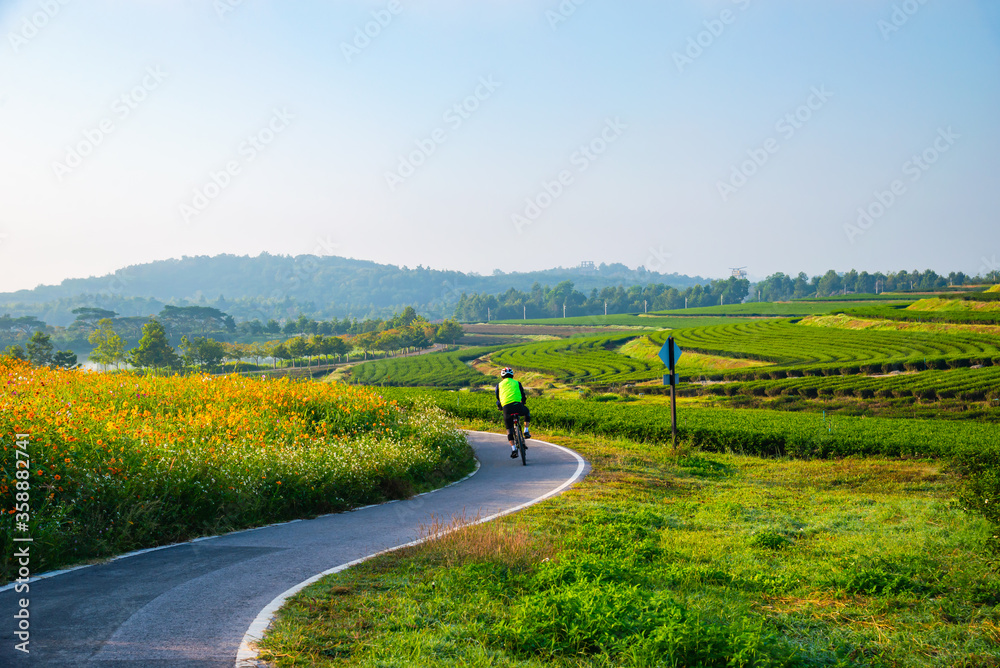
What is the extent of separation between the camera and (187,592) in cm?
599

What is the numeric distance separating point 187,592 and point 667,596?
431 cm

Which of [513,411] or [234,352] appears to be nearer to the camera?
[513,411]

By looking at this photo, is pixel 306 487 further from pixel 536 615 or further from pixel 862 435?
pixel 862 435

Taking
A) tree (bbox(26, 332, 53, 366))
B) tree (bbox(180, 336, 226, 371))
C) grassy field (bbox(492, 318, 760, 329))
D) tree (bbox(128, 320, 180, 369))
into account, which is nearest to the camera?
tree (bbox(26, 332, 53, 366))

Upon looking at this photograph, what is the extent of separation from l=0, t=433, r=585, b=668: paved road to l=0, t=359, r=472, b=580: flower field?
22.0 inches

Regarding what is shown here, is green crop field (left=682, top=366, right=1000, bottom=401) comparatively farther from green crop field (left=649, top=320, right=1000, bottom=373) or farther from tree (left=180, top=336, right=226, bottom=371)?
tree (left=180, top=336, right=226, bottom=371)

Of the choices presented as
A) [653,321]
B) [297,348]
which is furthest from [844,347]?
[297,348]

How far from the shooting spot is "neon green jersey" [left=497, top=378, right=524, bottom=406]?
48.6 feet

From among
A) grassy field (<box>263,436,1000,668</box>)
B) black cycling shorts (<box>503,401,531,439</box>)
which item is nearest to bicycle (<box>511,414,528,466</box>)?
black cycling shorts (<box>503,401,531,439</box>)

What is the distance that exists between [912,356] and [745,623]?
5310 centimetres

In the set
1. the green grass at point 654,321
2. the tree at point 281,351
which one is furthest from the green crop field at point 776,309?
the tree at point 281,351

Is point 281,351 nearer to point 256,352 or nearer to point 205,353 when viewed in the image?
point 256,352

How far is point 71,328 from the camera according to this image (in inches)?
4510

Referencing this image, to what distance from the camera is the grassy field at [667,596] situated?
461cm
